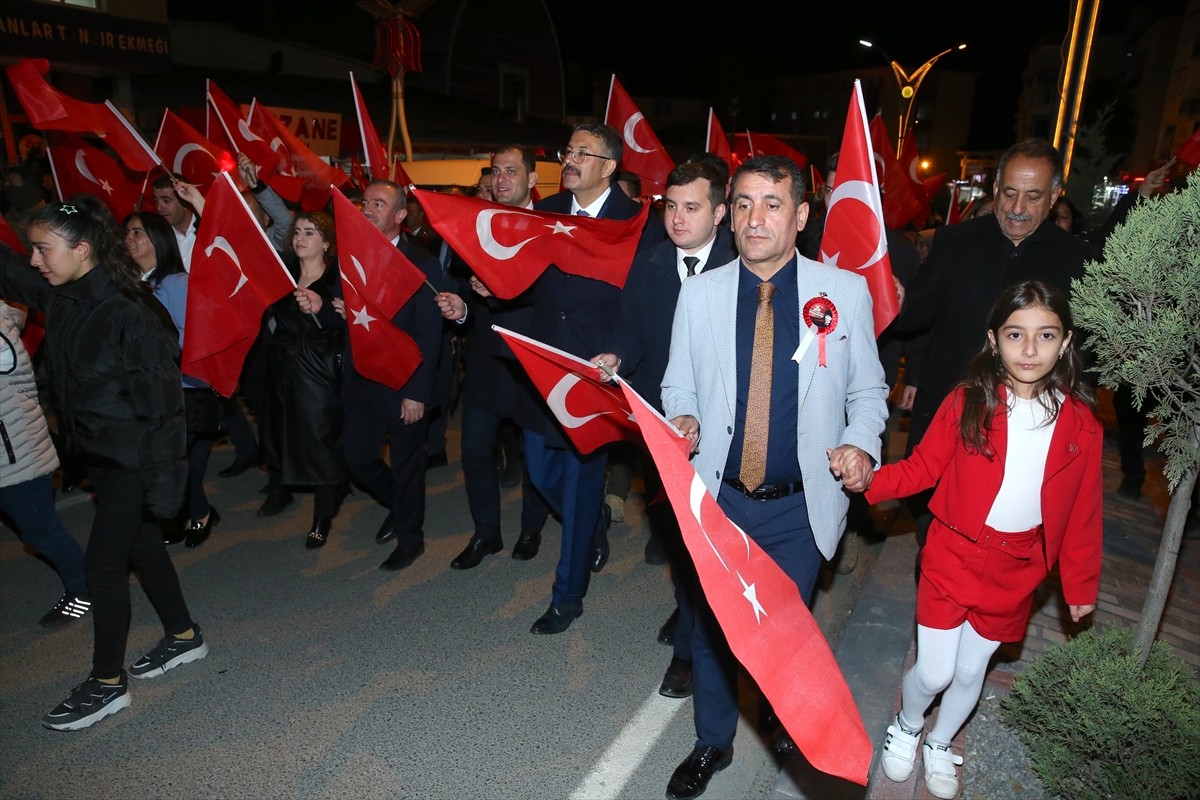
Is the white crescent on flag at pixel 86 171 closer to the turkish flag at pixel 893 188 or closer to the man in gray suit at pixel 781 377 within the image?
the man in gray suit at pixel 781 377

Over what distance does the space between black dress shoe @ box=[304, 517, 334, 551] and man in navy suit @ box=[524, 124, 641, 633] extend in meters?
1.95

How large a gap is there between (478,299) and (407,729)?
2808mm

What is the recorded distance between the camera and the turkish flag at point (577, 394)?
3104mm

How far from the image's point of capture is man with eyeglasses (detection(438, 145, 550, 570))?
5152 millimetres

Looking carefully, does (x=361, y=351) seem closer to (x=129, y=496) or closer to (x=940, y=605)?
(x=129, y=496)

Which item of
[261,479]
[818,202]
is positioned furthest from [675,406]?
[818,202]

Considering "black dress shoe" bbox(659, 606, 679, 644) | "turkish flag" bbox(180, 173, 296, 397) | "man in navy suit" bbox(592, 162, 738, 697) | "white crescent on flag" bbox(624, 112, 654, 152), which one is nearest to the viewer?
"man in navy suit" bbox(592, 162, 738, 697)

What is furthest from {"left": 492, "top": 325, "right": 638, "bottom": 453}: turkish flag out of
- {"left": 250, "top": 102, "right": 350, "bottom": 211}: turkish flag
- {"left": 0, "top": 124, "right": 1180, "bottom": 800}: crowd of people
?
{"left": 250, "top": 102, "right": 350, "bottom": 211}: turkish flag

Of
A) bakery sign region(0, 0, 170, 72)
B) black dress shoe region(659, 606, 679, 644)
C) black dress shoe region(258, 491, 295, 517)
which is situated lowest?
black dress shoe region(258, 491, 295, 517)

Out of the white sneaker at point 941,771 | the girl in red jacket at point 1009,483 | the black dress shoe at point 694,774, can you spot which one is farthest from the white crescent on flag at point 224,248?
the white sneaker at point 941,771

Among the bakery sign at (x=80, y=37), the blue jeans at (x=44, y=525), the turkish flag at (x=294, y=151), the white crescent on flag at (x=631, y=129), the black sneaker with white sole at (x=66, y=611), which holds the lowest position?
the black sneaker with white sole at (x=66, y=611)

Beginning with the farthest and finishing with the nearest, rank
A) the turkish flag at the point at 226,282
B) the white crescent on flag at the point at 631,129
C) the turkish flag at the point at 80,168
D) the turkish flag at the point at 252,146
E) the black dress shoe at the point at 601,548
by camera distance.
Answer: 1. the white crescent on flag at the point at 631,129
2. the turkish flag at the point at 252,146
3. the turkish flag at the point at 80,168
4. the black dress shoe at the point at 601,548
5. the turkish flag at the point at 226,282

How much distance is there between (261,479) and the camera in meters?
7.05

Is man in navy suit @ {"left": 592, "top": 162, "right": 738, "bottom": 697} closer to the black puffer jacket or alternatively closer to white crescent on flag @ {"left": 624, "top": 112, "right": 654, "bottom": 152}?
the black puffer jacket
